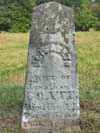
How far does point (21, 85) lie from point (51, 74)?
474 cm

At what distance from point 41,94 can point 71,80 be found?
1.92 ft

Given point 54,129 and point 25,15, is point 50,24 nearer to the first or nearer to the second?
point 54,129

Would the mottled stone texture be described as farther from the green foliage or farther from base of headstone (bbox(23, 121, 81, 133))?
the green foliage

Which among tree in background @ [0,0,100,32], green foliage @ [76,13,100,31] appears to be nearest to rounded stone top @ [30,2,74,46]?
tree in background @ [0,0,100,32]

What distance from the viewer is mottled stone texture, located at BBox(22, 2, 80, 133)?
9004mm

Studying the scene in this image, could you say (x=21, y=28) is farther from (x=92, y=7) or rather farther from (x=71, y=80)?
(x=71, y=80)

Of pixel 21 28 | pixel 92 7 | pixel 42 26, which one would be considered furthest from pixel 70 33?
pixel 92 7

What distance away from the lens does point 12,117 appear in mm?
9453

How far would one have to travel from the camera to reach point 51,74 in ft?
29.6

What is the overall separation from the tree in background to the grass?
87.2 feet

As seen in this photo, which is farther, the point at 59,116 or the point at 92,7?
the point at 92,7

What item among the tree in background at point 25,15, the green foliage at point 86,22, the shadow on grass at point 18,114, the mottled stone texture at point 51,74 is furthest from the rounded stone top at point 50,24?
the green foliage at point 86,22

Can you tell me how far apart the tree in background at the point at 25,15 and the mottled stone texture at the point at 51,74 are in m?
46.8

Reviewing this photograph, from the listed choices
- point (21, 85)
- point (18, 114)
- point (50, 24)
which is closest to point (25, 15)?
point (21, 85)
